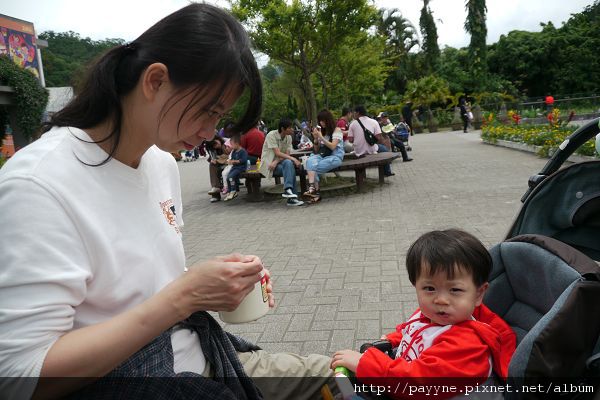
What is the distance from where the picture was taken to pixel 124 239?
1.14 metres

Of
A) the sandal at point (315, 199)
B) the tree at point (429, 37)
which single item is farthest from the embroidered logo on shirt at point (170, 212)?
the tree at point (429, 37)

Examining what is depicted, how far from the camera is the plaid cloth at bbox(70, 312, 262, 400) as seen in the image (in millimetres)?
1062

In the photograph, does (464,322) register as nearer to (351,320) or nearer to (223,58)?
(223,58)

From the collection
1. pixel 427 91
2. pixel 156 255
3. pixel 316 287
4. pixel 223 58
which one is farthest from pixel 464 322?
pixel 427 91

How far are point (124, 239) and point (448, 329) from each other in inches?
42.3

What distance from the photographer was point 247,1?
11.4 meters

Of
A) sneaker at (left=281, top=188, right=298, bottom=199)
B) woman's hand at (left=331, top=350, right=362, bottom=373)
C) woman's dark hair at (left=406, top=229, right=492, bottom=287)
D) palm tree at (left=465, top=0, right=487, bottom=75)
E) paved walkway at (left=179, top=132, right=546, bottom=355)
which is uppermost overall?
palm tree at (left=465, top=0, right=487, bottom=75)

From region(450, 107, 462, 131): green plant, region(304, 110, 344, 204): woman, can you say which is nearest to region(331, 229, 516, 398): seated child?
region(304, 110, 344, 204): woman

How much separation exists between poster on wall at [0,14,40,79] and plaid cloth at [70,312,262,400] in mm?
24274

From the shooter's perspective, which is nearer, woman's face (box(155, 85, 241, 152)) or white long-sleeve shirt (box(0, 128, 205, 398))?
white long-sleeve shirt (box(0, 128, 205, 398))

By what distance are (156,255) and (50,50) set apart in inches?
1382

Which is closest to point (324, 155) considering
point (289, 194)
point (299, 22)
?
point (289, 194)

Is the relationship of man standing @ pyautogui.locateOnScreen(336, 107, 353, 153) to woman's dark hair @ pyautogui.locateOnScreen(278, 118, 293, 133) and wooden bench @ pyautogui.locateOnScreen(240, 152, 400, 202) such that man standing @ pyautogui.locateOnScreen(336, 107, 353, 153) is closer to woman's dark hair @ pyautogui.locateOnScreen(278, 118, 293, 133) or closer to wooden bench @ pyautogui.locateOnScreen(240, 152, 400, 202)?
wooden bench @ pyautogui.locateOnScreen(240, 152, 400, 202)

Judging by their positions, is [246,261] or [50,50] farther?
[50,50]
